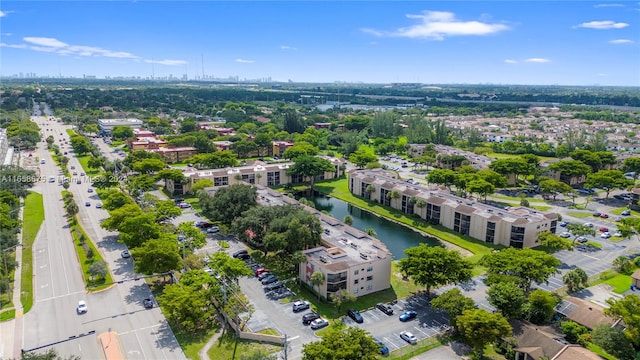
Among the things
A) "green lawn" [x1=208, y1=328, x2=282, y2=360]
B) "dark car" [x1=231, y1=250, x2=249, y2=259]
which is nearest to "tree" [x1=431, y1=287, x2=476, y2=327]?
"green lawn" [x1=208, y1=328, x2=282, y2=360]

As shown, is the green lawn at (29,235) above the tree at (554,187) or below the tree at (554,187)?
below

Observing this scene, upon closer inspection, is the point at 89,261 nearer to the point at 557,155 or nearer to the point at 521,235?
the point at 521,235

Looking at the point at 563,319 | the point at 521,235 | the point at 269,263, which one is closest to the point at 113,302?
the point at 269,263

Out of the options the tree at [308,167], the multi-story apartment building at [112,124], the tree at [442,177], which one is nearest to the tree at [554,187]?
the tree at [442,177]

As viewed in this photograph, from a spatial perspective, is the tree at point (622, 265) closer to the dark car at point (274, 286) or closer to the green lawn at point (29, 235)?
the dark car at point (274, 286)

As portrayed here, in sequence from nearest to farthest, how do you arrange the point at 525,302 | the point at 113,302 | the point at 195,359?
the point at 195,359
the point at 525,302
the point at 113,302

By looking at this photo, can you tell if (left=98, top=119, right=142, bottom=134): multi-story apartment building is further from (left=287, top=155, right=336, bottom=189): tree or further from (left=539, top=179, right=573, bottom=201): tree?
(left=539, top=179, right=573, bottom=201): tree
